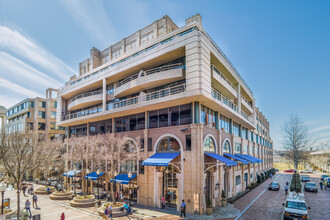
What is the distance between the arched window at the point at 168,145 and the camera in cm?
2350

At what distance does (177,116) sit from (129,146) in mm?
8513

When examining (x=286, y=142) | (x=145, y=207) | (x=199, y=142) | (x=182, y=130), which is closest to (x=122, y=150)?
(x=145, y=207)

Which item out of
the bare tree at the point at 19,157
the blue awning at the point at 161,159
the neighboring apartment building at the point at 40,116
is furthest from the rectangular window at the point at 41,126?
the blue awning at the point at 161,159

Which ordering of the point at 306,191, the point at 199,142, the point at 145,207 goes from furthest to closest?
the point at 306,191, the point at 145,207, the point at 199,142

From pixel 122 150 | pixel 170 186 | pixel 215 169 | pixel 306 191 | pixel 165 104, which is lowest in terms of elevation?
pixel 306 191

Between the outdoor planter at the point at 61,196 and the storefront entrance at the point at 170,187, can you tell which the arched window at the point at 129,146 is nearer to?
the storefront entrance at the point at 170,187

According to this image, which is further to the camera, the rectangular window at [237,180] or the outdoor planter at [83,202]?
the rectangular window at [237,180]

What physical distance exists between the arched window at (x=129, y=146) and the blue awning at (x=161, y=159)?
4897mm

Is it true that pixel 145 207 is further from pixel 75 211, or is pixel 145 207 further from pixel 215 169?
pixel 215 169

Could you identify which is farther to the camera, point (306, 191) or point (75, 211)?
point (306, 191)

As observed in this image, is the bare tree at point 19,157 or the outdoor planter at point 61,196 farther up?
the bare tree at point 19,157

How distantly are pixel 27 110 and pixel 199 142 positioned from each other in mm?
54710

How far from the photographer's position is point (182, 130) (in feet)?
74.9

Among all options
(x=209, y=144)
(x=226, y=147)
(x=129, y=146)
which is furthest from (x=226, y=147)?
(x=129, y=146)
